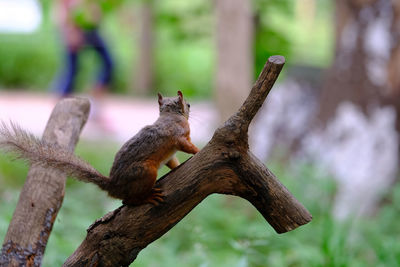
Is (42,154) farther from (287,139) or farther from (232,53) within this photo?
(287,139)

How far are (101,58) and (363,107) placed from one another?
2.88 m

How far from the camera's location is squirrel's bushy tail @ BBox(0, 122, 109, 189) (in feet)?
4.49

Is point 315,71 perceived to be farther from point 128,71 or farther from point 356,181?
point 128,71

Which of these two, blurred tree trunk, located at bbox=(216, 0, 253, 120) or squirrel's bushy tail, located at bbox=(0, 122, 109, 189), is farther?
blurred tree trunk, located at bbox=(216, 0, 253, 120)

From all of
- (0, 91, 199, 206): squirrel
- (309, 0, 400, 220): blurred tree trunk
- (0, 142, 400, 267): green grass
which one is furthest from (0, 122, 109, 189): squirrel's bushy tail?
(309, 0, 400, 220): blurred tree trunk

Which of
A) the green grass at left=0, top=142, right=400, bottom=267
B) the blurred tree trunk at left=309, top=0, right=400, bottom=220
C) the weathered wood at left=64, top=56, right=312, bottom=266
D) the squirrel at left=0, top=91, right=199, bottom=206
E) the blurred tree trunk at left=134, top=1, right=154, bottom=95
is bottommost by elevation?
the weathered wood at left=64, top=56, right=312, bottom=266

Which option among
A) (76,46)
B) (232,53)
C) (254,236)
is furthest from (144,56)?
(254,236)

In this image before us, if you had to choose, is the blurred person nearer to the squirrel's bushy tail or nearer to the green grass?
the green grass

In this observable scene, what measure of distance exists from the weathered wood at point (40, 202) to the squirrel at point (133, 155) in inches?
9.1

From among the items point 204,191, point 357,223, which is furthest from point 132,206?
point 357,223

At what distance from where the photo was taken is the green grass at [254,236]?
2.43 metres

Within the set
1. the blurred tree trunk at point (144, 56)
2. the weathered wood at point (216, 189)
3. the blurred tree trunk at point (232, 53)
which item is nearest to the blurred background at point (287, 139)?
the blurred tree trunk at point (232, 53)

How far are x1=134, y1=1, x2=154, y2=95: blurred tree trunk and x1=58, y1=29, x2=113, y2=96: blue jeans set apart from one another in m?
4.44

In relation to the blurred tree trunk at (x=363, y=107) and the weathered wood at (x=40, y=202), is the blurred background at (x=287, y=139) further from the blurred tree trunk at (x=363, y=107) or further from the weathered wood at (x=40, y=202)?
the weathered wood at (x=40, y=202)
